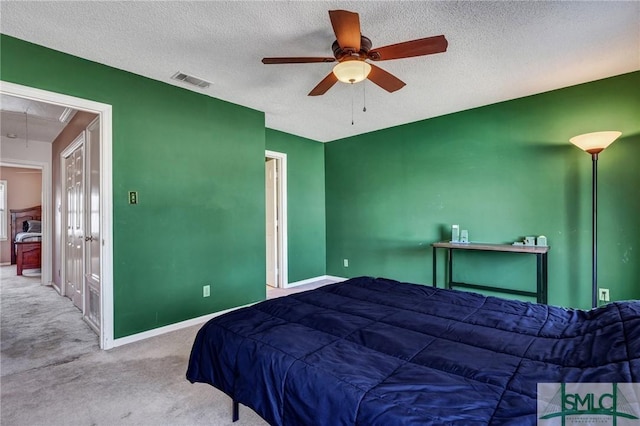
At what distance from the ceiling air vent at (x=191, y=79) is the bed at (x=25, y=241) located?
579 cm

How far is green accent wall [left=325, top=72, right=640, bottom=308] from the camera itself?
9.79 ft

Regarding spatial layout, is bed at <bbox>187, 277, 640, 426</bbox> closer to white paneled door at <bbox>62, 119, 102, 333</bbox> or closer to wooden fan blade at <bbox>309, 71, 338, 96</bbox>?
wooden fan blade at <bbox>309, 71, 338, 96</bbox>

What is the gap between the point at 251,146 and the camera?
384 cm

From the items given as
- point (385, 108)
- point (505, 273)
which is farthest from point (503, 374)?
point (385, 108)

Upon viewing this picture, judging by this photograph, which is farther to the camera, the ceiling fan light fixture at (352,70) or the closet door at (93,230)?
the closet door at (93,230)

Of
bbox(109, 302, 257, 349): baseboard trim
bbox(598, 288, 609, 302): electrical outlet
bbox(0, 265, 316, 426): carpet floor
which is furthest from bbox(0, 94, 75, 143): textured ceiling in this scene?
bbox(598, 288, 609, 302): electrical outlet

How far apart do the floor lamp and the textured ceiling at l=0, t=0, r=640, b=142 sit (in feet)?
2.12

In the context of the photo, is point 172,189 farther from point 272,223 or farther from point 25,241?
point 25,241

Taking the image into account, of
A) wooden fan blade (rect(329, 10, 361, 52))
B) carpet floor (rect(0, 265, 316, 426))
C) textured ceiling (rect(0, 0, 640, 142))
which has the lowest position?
carpet floor (rect(0, 265, 316, 426))

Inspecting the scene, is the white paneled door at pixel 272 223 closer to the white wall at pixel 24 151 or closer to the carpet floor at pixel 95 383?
the carpet floor at pixel 95 383

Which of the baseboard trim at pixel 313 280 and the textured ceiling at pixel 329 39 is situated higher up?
the textured ceiling at pixel 329 39

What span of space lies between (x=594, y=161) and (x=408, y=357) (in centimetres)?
286

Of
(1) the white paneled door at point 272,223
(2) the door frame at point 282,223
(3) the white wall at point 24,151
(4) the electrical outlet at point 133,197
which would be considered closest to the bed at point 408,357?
(4) the electrical outlet at point 133,197

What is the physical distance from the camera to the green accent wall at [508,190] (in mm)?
2984
